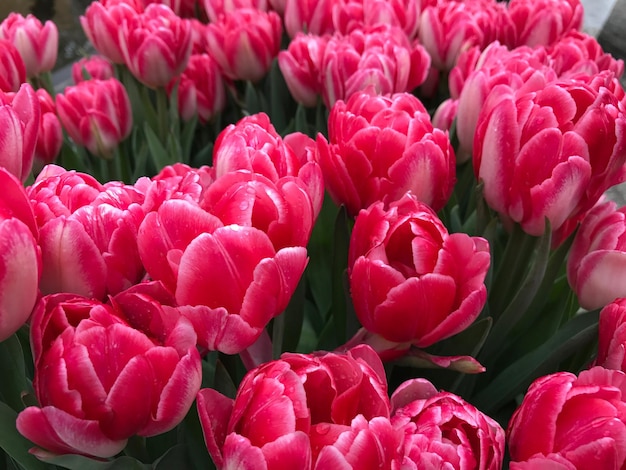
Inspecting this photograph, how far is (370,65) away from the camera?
55 centimetres

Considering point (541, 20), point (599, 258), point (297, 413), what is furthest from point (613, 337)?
point (541, 20)

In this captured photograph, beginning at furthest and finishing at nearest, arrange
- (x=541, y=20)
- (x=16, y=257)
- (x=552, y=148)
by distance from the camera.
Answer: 1. (x=541, y=20)
2. (x=552, y=148)
3. (x=16, y=257)

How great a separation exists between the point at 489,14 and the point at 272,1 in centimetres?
31

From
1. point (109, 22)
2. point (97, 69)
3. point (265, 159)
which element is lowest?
point (97, 69)

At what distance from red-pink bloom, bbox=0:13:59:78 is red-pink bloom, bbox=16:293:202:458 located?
0.61 metres

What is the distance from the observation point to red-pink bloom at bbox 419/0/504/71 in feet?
2.48

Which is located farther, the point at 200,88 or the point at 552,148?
the point at 200,88

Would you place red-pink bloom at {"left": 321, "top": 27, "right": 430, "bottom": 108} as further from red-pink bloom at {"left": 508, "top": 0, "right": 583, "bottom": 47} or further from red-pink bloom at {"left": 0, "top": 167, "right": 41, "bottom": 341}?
red-pink bloom at {"left": 0, "top": 167, "right": 41, "bottom": 341}

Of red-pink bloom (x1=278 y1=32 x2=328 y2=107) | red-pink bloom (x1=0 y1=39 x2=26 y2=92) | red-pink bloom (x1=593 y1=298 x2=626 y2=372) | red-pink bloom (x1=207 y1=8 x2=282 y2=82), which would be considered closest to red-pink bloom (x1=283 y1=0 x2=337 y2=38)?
red-pink bloom (x1=207 y1=8 x2=282 y2=82)

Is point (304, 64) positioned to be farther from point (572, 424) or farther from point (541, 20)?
point (572, 424)

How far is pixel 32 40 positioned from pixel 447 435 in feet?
2.31

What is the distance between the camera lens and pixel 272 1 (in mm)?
902

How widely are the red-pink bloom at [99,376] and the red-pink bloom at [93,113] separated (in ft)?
1.53

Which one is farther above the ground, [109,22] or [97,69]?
[109,22]
